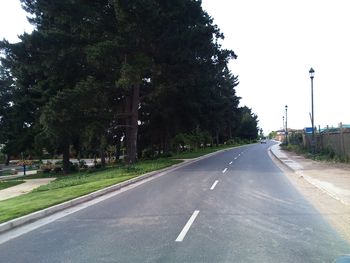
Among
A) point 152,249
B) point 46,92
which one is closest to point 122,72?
point 46,92

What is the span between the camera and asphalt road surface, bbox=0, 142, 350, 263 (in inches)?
296

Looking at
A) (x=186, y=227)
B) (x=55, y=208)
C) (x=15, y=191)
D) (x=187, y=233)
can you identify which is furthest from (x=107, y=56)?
(x=187, y=233)

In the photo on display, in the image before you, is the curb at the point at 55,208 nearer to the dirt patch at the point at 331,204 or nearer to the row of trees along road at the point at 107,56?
the dirt patch at the point at 331,204

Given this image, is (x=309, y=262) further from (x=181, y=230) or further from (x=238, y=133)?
(x=238, y=133)

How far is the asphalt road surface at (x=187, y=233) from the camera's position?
751 cm

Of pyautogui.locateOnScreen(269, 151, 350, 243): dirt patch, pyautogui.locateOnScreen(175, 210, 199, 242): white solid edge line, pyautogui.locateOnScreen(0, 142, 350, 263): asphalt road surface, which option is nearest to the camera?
pyautogui.locateOnScreen(0, 142, 350, 263): asphalt road surface

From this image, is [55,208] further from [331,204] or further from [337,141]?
[337,141]

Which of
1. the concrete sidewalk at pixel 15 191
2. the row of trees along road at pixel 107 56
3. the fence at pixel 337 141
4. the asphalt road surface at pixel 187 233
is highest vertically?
the row of trees along road at pixel 107 56

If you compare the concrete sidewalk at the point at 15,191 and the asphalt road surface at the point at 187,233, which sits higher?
the asphalt road surface at the point at 187,233

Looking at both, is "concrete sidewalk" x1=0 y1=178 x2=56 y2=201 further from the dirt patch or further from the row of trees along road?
the dirt patch

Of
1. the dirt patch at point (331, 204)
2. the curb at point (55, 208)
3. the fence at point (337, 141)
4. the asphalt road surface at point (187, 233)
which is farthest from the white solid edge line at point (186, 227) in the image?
the fence at point (337, 141)

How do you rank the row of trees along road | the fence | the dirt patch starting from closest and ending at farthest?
the dirt patch, the fence, the row of trees along road

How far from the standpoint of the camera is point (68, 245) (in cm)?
844

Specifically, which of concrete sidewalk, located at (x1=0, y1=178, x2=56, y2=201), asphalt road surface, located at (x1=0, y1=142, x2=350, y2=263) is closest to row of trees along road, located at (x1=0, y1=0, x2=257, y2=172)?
concrete sidewalk, located at (x1=0, y1=178, x2=56, y2=201)
